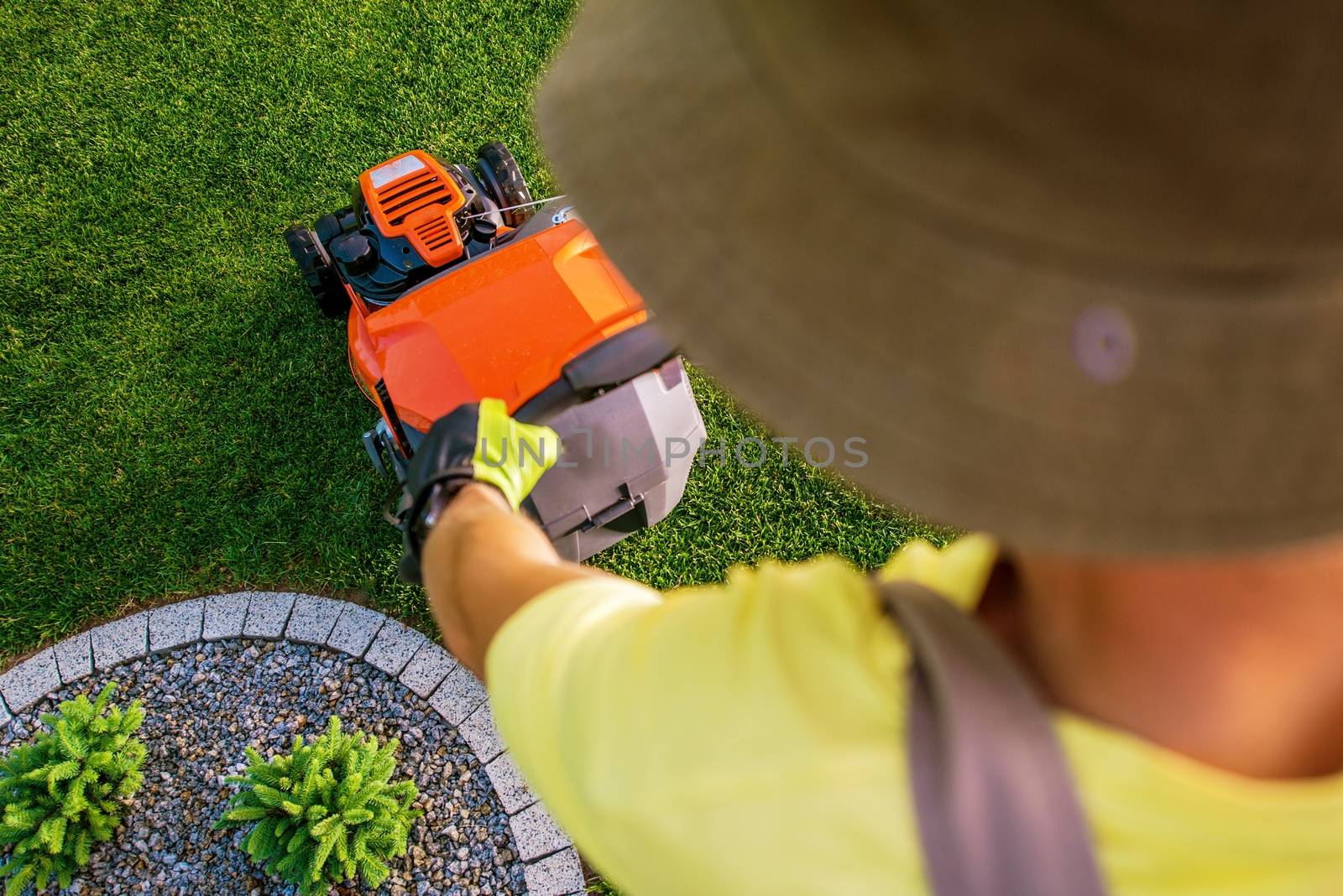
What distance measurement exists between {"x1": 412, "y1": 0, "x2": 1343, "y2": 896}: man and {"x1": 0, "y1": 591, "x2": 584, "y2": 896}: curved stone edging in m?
1.80

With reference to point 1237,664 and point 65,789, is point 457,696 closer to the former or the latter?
point 65,789

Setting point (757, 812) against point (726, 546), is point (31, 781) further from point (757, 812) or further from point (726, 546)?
point (757, 812)

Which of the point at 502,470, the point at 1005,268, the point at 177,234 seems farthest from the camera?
the point at 177,234

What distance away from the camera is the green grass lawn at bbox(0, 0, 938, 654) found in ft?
8.95

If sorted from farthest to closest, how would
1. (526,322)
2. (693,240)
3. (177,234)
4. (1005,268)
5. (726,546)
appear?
(177,234) → (726,546) → (526,322) → (693,240) → (1005,268)

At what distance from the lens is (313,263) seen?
2.78 m

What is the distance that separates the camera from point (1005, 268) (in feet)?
1.78

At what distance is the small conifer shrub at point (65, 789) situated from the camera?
7.07 ft

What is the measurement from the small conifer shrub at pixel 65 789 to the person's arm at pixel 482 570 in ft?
4.26

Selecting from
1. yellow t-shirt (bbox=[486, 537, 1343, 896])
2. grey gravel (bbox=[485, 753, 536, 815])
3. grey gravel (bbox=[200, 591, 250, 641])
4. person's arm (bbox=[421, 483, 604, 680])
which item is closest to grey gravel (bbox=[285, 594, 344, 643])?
grey gravel (bbox=[200, 591, 250, 641])

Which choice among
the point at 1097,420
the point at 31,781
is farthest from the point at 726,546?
the point at 1097,420

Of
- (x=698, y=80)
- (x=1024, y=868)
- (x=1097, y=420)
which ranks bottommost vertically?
(x=1024, y=868)

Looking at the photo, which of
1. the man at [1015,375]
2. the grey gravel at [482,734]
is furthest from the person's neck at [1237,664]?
the grey gravel at [482,734]

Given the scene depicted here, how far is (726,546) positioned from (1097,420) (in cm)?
228
